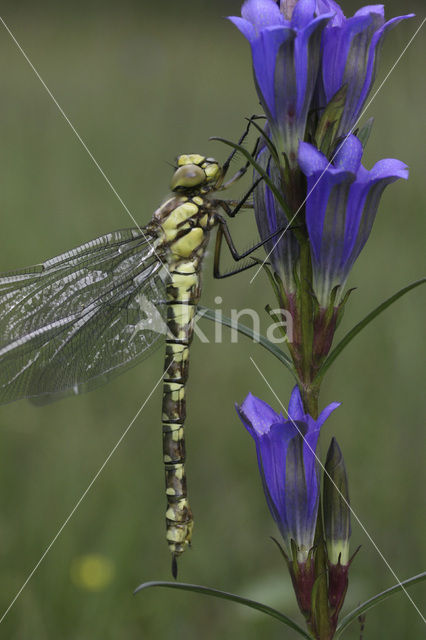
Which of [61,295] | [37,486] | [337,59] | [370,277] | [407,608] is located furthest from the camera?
[370,277]

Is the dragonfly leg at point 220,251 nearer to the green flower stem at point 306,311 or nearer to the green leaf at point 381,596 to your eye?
the green flower stem at point 306,311

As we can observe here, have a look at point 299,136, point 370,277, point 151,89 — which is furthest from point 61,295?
point 151,89

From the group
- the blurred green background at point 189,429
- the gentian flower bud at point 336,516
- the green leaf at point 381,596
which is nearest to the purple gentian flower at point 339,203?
the gentian flower bud at point 336,516

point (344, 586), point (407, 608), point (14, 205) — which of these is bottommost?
point (407, 608)

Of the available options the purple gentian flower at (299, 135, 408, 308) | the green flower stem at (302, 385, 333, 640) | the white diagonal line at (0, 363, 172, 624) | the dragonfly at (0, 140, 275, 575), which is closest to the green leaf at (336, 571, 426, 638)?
the green flower stem at (302, 385, 333, 640)

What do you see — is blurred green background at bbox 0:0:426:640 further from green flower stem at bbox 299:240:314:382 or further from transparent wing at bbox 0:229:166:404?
green flower stem at bbox 299:240:314:382

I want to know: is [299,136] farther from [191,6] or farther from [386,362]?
[191,6]
